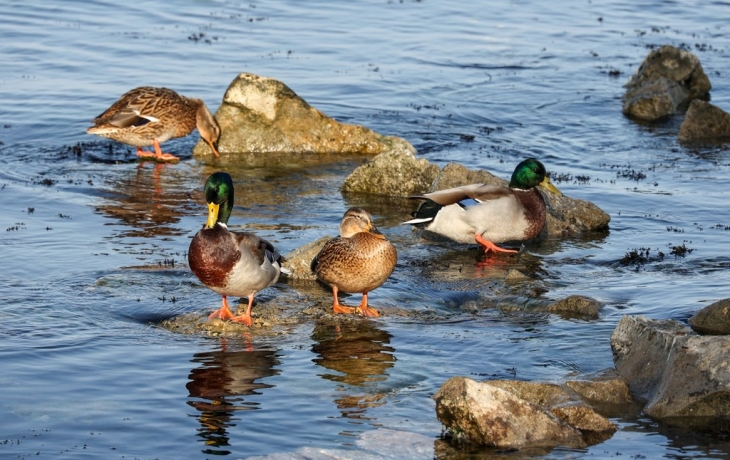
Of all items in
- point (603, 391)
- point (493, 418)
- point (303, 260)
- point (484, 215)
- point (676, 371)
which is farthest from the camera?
point (484, 215)

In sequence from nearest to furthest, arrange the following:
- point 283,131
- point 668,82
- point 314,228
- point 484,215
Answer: point 484,215, point 314,228, point 283,131, point 668,82

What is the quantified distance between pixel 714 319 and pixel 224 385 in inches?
148

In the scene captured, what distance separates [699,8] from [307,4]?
10034 mm

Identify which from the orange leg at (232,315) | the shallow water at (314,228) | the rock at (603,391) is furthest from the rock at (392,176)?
the rock at (603,391)

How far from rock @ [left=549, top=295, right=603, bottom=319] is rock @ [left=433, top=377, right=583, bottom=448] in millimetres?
2637

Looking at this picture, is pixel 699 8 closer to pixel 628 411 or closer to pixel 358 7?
pixel 358 7

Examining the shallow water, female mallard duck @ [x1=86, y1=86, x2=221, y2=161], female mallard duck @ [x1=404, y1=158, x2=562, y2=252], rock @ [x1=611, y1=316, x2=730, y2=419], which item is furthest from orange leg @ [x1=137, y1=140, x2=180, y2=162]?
rock @ [x1=611, y1=316, x2=730, y2=419]

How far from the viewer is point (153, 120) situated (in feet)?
52.0

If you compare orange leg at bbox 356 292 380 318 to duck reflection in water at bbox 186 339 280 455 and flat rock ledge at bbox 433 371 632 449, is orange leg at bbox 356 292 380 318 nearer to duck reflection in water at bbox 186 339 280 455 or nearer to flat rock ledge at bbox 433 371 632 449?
duck reflection in water at bbox 186 339 280 455

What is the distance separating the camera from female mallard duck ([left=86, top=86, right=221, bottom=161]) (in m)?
15.7

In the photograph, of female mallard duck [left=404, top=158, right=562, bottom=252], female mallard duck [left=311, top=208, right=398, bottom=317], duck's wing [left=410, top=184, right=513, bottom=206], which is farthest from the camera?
duck's wing [left=410, top=184, right=513, bottom=206]

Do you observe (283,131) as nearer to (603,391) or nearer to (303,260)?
(303,260)

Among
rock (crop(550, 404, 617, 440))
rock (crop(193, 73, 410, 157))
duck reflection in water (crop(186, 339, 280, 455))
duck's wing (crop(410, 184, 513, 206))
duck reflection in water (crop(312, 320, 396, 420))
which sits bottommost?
duck reflection in water (crop(186, 339, 280, 455))

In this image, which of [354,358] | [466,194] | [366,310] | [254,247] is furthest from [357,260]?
[466,194]
